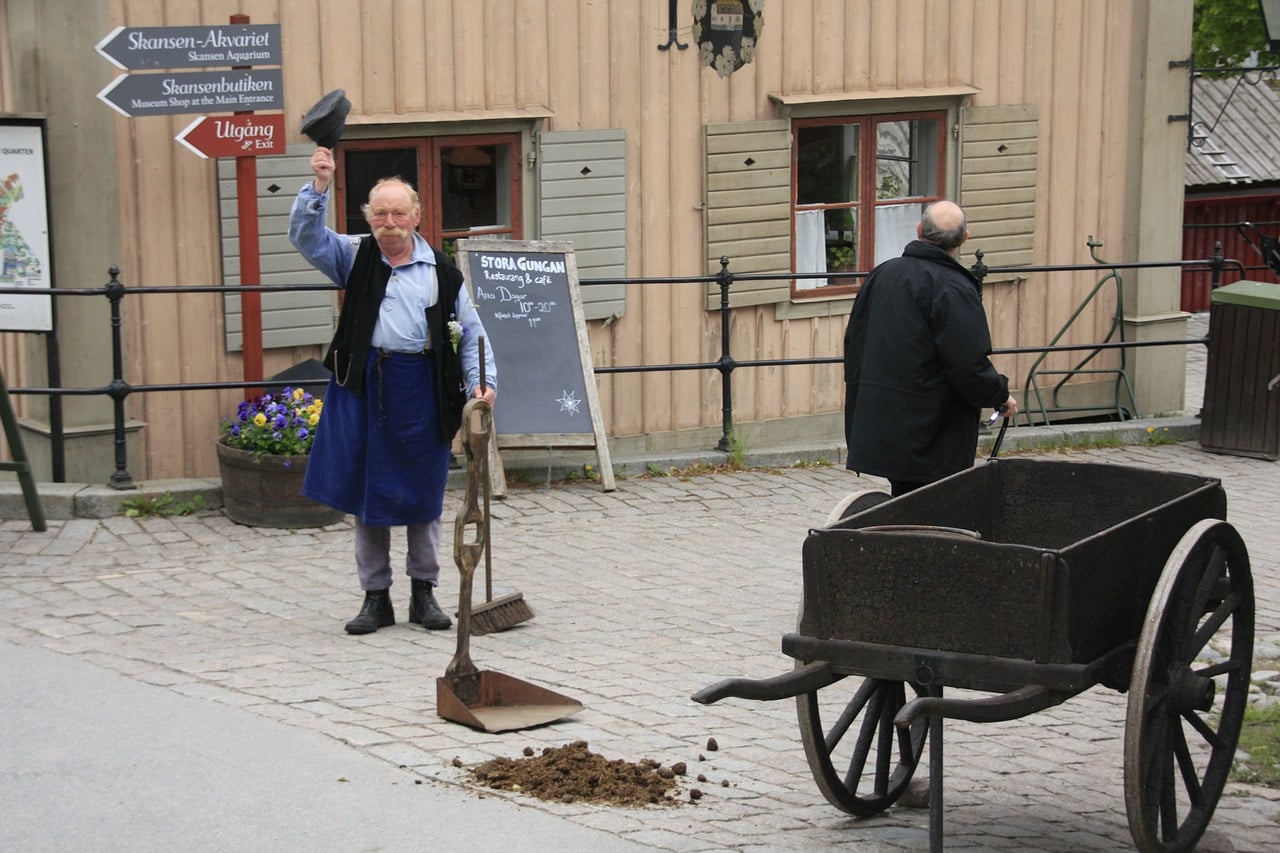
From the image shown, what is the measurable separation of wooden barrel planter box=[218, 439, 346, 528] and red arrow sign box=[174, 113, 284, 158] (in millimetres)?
1509

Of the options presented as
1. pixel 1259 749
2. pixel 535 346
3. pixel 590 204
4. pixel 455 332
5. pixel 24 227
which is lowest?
pixel 1259 749

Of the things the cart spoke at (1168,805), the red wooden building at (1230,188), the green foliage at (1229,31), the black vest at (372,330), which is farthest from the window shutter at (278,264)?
the green foliage at (1229,31)

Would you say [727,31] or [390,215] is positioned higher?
[727,31]

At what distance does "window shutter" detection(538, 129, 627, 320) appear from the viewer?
34.9ft

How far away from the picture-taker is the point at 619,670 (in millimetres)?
6828

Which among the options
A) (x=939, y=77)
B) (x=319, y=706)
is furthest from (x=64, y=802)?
(x=939, y=77)

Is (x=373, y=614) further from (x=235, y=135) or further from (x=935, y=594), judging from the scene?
(x=935, y=594)

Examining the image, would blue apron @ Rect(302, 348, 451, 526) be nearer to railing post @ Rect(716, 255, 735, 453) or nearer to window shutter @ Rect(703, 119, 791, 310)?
railing post @ Rect(716, 255, 735, 453)

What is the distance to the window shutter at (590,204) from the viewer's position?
1063cm

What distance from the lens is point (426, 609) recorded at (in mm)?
7355

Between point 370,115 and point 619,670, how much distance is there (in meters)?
4.40

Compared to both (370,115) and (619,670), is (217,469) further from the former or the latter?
(619,670)

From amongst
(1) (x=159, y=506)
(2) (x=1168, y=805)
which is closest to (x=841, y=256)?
(1) (x=159, y=506)

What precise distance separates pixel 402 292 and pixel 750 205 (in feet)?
15.4
